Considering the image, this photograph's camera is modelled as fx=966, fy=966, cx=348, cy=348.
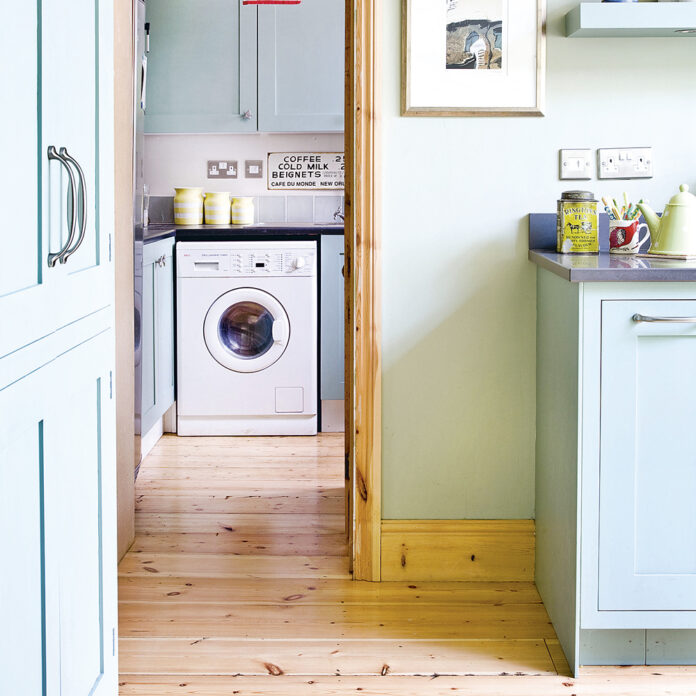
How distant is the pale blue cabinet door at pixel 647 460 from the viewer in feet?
6.99

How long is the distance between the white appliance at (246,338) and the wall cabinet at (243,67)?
2.41ft

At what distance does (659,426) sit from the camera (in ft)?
7.10

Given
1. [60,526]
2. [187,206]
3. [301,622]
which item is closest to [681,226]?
[301,622]

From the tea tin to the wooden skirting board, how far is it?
0.79m

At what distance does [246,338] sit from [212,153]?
117 centimetres

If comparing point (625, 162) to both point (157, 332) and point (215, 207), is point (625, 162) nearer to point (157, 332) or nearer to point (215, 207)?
point (157, 332)

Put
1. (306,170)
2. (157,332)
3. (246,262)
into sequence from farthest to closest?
(306,170), (246,262), (157,332)

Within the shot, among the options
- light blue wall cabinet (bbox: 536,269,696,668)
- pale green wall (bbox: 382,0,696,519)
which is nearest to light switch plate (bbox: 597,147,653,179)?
pale green wall (bbox: 382,0,696,519)

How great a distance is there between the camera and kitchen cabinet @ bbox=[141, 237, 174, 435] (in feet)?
13.1

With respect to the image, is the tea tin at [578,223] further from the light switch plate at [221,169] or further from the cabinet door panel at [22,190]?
the light switch plate at [221,169]

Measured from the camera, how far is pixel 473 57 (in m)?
2.65

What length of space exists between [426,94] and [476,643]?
146cm

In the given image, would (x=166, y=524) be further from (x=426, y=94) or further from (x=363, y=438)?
(x=426, y=94)

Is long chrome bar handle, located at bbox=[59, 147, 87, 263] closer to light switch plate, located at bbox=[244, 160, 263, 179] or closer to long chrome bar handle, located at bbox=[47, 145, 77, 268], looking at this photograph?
long chrome bar handle, located at bbox=[47, 145, 77, 268]
